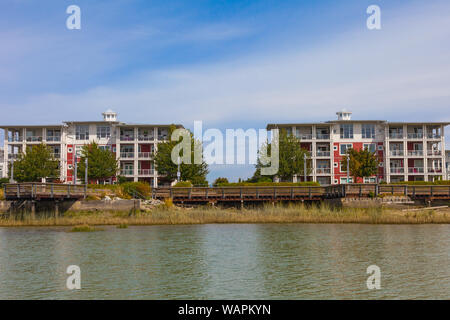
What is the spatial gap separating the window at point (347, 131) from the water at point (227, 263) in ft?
153

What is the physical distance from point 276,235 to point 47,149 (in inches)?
1960

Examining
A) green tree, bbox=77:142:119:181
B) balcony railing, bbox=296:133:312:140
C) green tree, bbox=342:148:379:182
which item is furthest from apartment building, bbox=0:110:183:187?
green tree, bbox=342:148:379:182

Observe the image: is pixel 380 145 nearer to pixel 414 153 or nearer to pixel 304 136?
pixel 414 153

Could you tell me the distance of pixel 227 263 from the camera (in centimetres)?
1844

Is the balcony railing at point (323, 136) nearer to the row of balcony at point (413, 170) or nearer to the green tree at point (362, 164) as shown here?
the row of balcony at point (413, 170)

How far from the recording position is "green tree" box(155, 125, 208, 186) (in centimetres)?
6006

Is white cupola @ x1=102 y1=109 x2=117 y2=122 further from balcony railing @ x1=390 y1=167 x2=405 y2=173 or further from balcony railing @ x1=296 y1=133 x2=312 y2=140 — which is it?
balcony railing @ x1=390 y1=167 x2=405 y2=173

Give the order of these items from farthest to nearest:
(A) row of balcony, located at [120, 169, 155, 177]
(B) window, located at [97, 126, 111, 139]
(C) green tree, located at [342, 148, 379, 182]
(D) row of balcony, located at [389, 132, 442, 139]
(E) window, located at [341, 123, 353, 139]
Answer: (B) window, located at [97, 126, 111, 139]
(E) window, located at [341, 123, 353, 139]
(D) row of balcony, located at [389, 132, 442, 139]
(A) row of balcony, located at [120, 169, 155, 177]
(C) green tree, located at [342, 148, 379, 182]

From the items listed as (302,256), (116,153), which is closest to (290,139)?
(116,153)

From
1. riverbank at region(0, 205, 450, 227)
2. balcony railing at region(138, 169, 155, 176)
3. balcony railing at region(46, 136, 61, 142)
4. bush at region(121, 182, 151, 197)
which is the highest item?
balcony railing at region(46, 136, 61, 142)

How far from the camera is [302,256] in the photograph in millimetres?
19891

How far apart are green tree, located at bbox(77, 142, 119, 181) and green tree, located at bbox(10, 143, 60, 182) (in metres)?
4.34

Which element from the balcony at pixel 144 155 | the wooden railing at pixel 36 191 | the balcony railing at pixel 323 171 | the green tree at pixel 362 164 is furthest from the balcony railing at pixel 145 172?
the wooden railing at pixel 36 191
